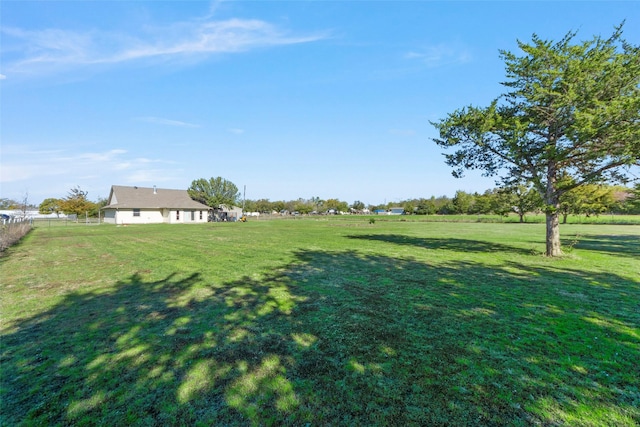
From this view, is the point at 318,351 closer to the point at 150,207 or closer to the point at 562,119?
the point at 562,119

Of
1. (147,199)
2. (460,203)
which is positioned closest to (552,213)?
(147,199)

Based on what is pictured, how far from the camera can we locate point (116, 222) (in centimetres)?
3672

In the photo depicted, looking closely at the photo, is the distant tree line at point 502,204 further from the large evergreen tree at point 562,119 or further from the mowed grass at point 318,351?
the mowed grass at point 318,351

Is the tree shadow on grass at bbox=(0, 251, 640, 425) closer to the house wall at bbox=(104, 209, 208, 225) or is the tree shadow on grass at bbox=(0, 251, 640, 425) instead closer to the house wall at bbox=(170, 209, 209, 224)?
the house wall at bbox=(104, 209, 208, 225)

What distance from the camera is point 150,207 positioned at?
39.3m

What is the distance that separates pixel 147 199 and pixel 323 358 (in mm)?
44785

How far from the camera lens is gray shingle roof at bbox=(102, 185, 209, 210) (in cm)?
3778

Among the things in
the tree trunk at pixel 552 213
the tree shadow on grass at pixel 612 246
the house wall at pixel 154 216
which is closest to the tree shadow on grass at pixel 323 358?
the tree trunk at pixel 552 213

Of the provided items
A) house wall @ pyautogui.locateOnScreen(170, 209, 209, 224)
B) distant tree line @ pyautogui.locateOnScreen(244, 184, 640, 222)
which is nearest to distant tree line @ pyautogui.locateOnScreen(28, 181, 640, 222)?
distant tree line @ pyautogui.locateOnScreen(244, 184, 640, 222)

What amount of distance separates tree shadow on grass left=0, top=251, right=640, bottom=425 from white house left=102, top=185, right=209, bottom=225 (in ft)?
123

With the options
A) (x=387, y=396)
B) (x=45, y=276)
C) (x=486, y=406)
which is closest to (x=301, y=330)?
(x=387, y=396)

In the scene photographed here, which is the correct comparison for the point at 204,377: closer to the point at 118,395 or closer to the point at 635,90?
the point at 118,395

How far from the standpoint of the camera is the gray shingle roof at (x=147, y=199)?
124 ft

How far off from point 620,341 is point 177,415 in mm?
5443
